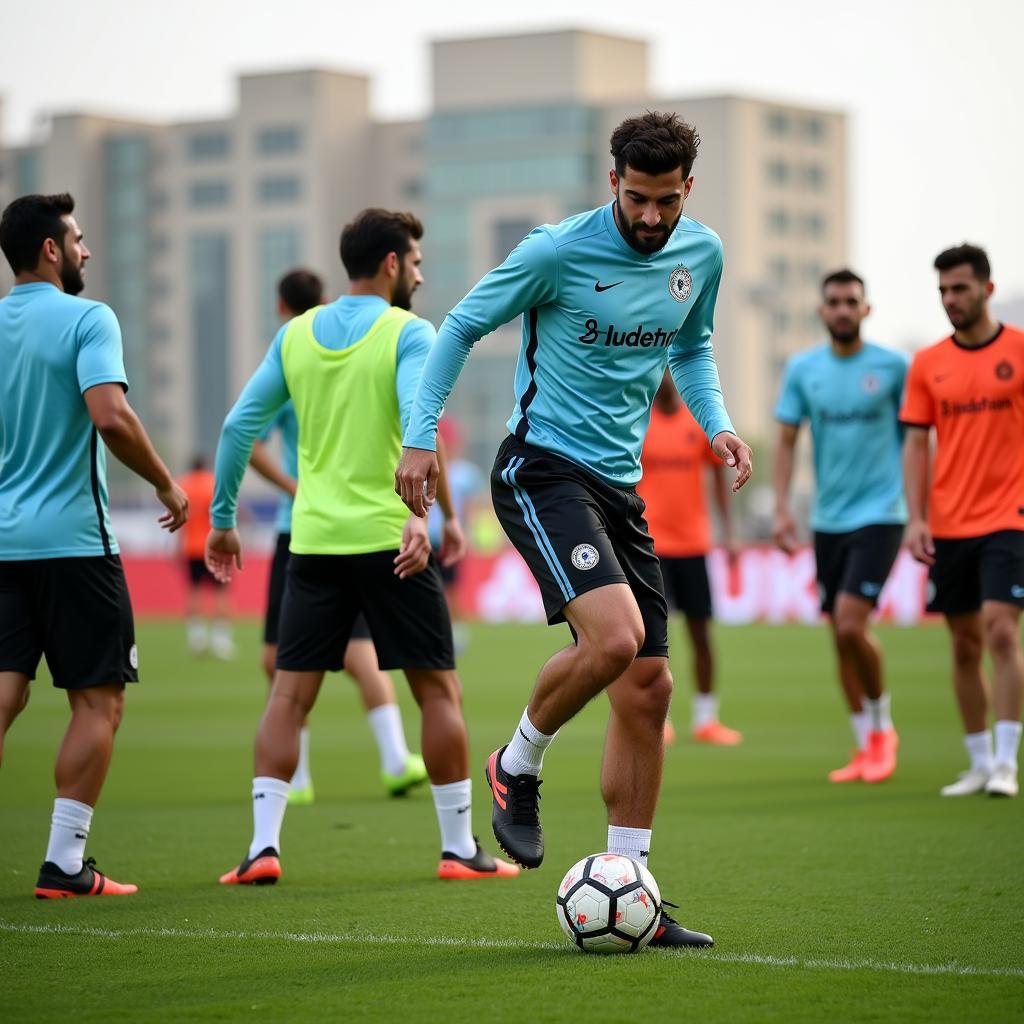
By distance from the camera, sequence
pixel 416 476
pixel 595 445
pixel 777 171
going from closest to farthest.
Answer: pixel 416 476 < pixel 595 445 < pixel 777 171

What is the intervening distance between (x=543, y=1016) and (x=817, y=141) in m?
117

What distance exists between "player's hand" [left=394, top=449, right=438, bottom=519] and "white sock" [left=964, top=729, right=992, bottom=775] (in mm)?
5074

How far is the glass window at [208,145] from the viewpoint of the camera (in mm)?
120744

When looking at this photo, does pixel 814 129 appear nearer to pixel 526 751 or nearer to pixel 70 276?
pixel 70 276

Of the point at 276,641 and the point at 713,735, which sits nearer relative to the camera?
the point at 276,641

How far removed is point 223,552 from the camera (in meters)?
7.59

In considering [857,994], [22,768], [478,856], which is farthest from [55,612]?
[22,768]

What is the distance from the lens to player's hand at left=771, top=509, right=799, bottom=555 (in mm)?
11109

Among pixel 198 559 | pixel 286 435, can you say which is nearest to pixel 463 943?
pixel 286 435

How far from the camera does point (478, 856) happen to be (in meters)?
7.50

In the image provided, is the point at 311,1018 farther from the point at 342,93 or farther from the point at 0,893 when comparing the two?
the point at 342,93

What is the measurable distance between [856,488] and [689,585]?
2.68 m

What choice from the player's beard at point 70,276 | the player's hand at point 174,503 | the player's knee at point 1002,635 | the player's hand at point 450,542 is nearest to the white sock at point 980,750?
the player's knee at point 1002,635

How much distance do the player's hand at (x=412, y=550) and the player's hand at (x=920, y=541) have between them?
3530mm
